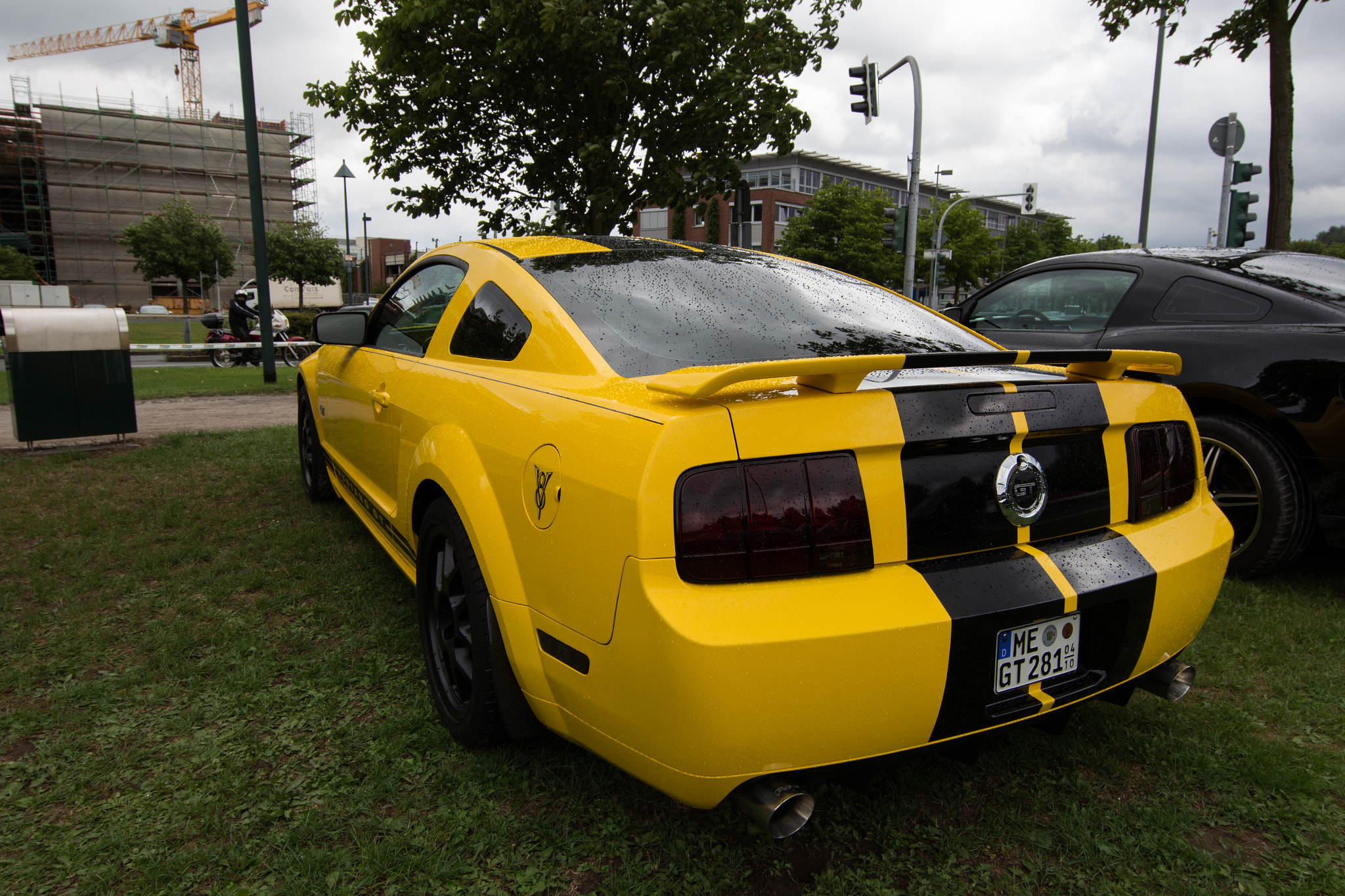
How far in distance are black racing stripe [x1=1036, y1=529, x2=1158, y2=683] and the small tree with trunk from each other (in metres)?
46.7

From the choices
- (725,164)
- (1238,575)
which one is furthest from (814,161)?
(1238,575)

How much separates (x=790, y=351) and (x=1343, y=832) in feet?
5.87

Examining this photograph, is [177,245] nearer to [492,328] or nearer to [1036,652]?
[492,328]

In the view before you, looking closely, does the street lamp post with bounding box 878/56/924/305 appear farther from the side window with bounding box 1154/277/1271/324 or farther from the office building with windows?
the office building with windows

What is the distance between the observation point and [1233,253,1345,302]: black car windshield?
12.3 ft

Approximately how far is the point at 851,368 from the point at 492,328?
1334mm

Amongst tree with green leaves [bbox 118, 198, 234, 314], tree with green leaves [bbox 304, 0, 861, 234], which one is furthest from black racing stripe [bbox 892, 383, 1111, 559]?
tree with green leaves [bbox 118, 198, 234, 314]

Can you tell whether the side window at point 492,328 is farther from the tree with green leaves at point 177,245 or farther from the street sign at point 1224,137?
the tree with green leaves at point 177,245

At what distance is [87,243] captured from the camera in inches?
2181

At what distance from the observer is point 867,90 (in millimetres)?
16344

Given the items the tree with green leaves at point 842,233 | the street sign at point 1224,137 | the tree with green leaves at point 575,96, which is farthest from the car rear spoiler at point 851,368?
the tree with green leaves at point 842,233

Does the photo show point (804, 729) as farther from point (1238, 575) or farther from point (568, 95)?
point (568, 95)

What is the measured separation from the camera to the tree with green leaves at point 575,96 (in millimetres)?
7047

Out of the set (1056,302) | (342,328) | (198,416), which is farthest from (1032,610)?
(198,416)
